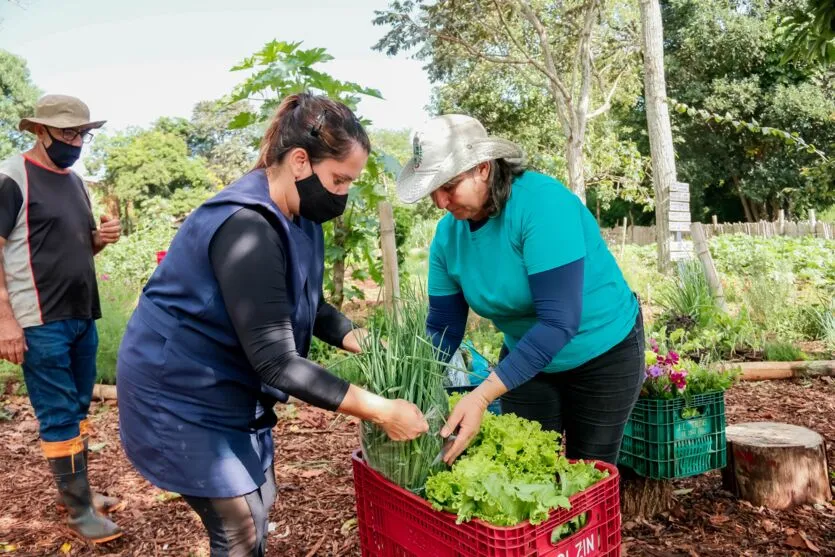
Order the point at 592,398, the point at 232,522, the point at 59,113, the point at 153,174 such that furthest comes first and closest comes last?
1. the point at 153,174
2. the point at 59,113
3. the point at 592,398
4. the point at 232,522

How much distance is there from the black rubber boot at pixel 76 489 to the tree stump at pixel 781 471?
335 cm

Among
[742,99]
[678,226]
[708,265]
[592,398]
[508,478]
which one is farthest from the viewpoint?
[742,99]

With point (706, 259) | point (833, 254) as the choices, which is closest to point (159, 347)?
point (706, 259)

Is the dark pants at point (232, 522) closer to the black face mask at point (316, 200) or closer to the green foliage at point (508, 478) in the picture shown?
the green foliage at point (508, 478)

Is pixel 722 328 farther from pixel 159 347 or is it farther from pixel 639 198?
pixel 639 198

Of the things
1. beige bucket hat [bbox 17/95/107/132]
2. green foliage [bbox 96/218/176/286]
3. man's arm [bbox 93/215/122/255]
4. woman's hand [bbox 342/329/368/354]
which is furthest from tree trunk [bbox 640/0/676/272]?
green foliage [bbox 96/218/176/286]

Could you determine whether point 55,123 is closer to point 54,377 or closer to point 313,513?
point 54,377

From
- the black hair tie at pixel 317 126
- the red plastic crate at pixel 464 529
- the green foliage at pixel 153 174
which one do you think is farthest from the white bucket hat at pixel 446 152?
the green foliage at pixel 153 174

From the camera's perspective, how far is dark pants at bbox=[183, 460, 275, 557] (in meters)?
1.77

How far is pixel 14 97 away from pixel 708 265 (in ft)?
127

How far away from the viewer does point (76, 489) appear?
10.7 ft

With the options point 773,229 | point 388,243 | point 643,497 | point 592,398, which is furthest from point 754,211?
point 592,398

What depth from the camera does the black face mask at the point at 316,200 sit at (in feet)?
5.89

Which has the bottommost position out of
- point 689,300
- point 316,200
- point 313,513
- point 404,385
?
point 313,513
